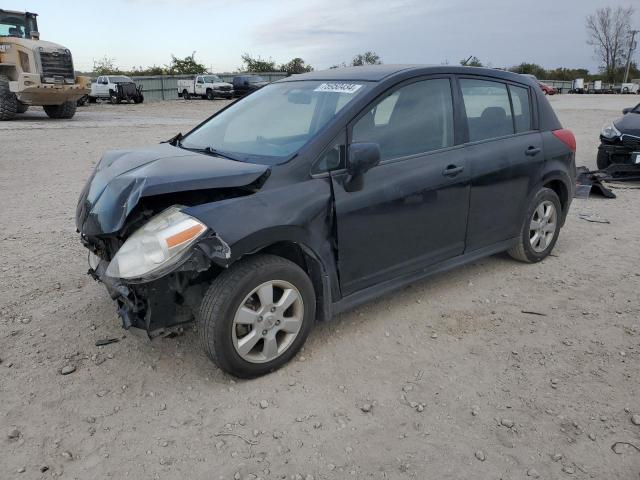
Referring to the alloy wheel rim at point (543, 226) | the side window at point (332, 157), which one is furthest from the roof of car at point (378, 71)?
the alloy wheel rim at point (543, 226)

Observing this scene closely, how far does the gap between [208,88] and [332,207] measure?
3481cm

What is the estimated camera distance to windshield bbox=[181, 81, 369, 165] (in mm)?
3340

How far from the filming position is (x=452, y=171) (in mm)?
3787

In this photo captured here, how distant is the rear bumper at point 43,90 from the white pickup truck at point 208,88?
684 inches

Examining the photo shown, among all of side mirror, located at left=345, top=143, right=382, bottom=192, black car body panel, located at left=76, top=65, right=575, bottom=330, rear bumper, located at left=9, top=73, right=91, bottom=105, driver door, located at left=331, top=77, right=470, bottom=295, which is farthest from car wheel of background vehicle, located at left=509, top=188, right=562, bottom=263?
rear bumper, located at left=9, top=73, right=91, bottom=105

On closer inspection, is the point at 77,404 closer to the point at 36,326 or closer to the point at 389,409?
the point at 36,326

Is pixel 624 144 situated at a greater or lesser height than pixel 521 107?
lesser

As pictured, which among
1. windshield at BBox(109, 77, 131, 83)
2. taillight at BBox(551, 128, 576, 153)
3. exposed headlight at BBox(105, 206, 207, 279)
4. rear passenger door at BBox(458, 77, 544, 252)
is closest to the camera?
exposed headlight at BBox(105, 206, 207, 279)

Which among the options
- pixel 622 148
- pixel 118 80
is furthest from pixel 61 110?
pixel 622 148

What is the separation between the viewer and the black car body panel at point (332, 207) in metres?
2.81

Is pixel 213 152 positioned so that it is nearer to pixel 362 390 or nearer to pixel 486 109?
pixel 362 390

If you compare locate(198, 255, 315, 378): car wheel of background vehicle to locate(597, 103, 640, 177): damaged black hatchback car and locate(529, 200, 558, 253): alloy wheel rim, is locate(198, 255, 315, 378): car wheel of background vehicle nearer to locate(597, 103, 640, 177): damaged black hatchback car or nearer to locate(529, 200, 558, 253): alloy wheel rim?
locate(529, 200, 558, 253): alloy wheel rim

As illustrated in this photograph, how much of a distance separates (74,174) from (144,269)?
22.6 feet

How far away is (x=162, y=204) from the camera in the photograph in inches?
115
